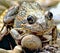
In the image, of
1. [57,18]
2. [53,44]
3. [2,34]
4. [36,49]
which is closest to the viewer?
[36,49]

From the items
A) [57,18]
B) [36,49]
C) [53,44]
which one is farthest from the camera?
[57,18]

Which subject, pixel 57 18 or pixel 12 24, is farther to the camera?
pixel 57 18

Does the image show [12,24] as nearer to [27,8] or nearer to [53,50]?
[27,8]

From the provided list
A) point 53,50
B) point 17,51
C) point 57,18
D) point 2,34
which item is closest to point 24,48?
point 17,51

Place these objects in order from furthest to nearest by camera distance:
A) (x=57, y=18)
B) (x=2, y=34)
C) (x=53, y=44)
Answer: (x=57, y=18), (x=2, y=34), (x=53, y=44)

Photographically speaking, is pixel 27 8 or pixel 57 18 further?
pixel 57 18

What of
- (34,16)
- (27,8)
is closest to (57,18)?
(27,8)

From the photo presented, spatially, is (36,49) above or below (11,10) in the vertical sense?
below

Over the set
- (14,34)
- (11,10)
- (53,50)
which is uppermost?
(11,10)

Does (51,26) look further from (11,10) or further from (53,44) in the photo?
(11,10)
